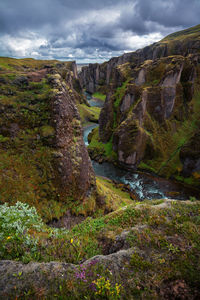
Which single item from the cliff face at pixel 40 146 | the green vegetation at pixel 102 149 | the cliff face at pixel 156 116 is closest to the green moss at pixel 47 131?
the cliff face at pixel 40 146

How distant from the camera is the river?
3570 cm

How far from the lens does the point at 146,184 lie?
129 feet

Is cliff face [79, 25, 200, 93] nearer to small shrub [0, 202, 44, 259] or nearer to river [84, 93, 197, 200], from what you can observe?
river [84, 93, 197, 200]

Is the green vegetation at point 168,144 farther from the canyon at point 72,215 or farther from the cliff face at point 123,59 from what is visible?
the cliff face at point 123,59

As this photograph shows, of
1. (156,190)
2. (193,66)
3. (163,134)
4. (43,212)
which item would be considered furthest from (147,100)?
(43,212)

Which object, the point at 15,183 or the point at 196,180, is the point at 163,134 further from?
the point at 15,183

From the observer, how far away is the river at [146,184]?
3570 centimetres

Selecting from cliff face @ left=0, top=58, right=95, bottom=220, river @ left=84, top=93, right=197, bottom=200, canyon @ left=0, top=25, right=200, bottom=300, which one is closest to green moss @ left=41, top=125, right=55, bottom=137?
cliff face @ left=0, top=58, right=95, bottom=220

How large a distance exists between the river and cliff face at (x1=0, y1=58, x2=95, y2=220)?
24.4 meters

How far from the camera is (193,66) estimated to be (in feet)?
174

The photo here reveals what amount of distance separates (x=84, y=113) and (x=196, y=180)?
73982mm

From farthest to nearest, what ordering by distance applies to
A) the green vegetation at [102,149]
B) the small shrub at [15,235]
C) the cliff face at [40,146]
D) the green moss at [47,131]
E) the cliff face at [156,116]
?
the green vegetation at [102,149]
the cliff face at [156,116]
the green moss at [47,131]
the cliff face at [40,146]
the small shrub at [15,235]

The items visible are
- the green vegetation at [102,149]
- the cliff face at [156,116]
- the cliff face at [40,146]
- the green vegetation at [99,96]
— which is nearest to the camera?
the cliff face at [40,146]

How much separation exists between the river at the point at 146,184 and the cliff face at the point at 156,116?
112 inches
